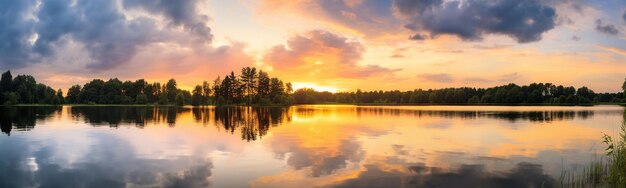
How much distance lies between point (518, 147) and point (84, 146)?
34235 mm

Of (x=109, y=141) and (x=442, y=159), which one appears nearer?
(x=442, y=159)

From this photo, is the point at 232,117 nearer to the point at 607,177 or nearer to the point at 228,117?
the point at 228,117

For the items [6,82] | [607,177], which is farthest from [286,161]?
[6,82]

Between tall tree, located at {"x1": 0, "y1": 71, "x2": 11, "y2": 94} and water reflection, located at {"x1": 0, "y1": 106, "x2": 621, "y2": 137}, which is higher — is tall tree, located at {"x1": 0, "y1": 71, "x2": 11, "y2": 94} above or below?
above

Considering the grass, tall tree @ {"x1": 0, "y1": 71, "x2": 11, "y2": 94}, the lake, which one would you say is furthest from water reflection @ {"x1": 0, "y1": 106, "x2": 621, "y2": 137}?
tall tree @ {"x1": 0, "y1": 71, "x2": 11, "y2": 94}

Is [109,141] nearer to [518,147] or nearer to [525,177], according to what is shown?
[525,177]

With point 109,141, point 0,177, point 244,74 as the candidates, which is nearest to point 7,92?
point 244,74

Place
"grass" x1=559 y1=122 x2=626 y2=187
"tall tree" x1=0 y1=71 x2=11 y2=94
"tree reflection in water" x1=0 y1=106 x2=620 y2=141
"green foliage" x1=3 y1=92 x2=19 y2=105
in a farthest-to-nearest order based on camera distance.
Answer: "tall tree" x1=0 y1=71 x2=11 y2=94 < "green foliage" x1=3 y1=92 x2=19 y2=105 < "tree reflection in water" x1=0 y1=106 x2=620 y2=141 < "grass" x1=559 y1=122 x2=626 y2=187

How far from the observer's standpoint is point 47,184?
684 inches

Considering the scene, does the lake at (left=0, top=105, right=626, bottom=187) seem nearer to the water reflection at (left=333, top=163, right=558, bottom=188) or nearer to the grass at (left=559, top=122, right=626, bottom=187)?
the water reflection at (left=333, top=163, right=558, bottom=188)

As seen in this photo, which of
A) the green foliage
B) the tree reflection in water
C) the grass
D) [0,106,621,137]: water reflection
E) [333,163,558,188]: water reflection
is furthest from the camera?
the green foliage

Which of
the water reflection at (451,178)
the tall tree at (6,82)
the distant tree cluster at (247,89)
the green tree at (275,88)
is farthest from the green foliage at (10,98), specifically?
the water reflection at (451,178)

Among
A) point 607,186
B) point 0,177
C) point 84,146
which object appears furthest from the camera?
point 84,146

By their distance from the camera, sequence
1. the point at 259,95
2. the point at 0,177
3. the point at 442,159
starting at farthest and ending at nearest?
the point at 259,95
the point at 442,159
the point at 0,177
